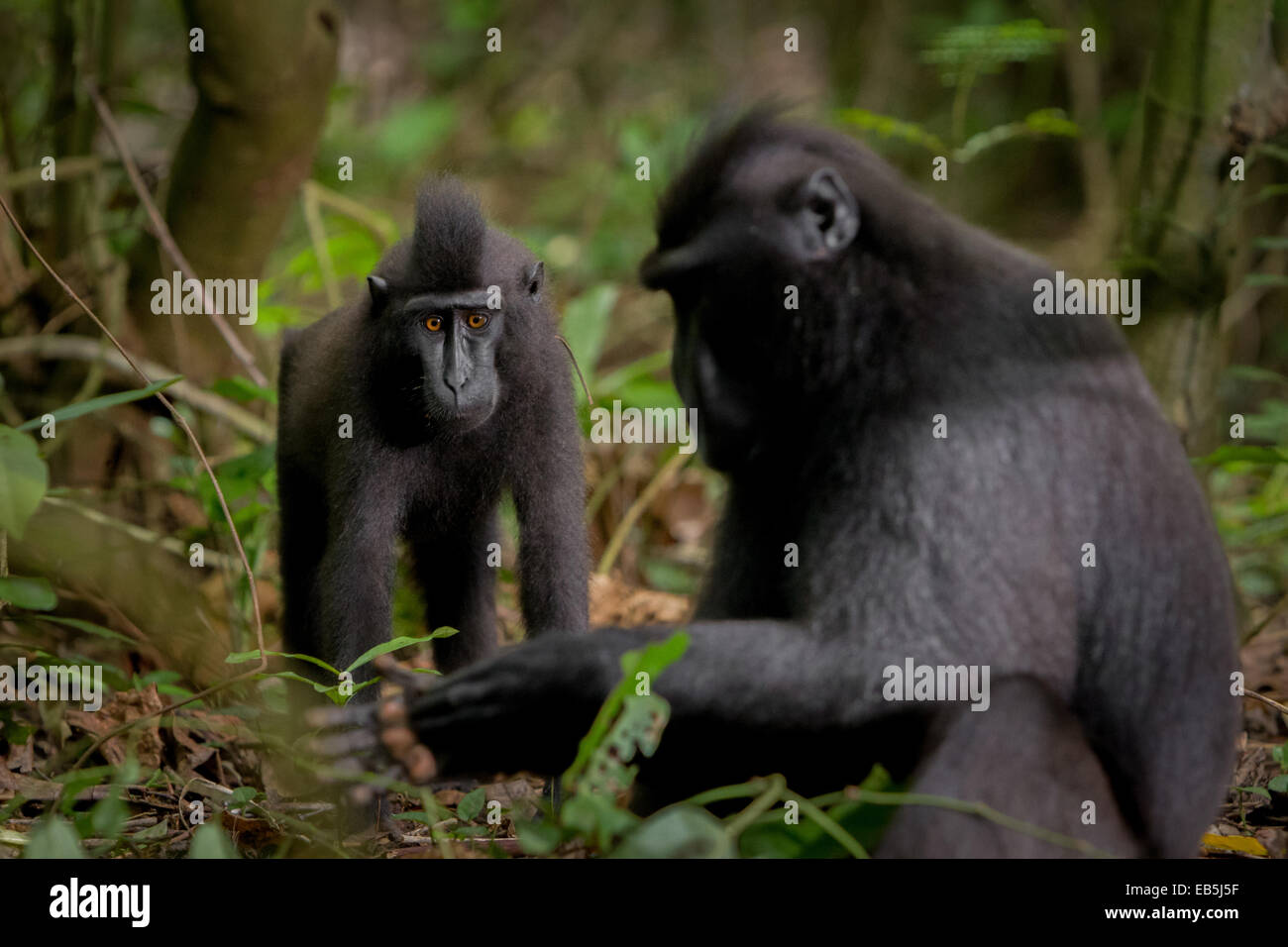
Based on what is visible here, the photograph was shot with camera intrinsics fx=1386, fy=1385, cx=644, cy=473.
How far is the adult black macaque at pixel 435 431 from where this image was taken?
5.78m

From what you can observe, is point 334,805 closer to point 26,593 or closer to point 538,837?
point 26,593

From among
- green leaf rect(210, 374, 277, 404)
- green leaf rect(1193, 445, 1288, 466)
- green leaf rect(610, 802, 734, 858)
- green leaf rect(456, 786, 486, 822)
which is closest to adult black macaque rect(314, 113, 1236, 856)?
green leaf rect(610, 802, 734, 858)

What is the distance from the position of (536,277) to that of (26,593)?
2.47 meters

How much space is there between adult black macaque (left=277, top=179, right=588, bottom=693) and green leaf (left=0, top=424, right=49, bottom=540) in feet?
4.78

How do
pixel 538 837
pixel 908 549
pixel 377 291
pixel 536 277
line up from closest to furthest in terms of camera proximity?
pixel 538 837, pixel 908 549, pixel 377 291, pixel 536 277

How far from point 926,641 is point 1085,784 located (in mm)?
597

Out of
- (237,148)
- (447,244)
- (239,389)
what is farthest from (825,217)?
(237,148)

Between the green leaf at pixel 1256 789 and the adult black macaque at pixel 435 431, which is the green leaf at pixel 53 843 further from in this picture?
the green leaf at pixel 1256 789

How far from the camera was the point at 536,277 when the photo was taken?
6.16m

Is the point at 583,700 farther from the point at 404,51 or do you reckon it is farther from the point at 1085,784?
the point at 404,51

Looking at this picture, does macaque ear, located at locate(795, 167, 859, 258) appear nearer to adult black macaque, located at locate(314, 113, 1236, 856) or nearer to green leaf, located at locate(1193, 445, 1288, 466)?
adult black macaque, located at locate(314, 113, 1236, 856)

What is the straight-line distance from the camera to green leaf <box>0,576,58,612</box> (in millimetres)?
5012
